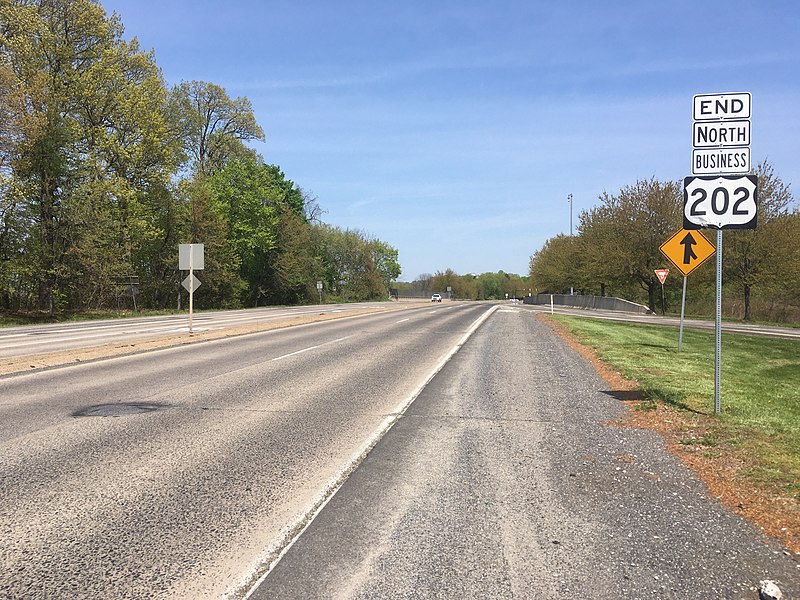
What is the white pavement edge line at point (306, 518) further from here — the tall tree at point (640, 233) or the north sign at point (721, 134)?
the tall tree at point (640, 233)

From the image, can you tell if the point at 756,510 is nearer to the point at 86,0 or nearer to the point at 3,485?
the point at 3,485

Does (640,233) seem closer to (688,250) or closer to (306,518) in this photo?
(688,250)

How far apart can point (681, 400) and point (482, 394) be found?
3.04 meters

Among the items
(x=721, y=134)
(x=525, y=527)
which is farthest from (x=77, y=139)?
(x=525, y=527)

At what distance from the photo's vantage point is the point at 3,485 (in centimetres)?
495

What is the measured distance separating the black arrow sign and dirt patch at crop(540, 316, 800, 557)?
6359 millimetres

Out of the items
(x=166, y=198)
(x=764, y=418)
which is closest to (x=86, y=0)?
(x=166, y=198)

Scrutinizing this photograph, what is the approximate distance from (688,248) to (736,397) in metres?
6.73

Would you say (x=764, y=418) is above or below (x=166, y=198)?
below

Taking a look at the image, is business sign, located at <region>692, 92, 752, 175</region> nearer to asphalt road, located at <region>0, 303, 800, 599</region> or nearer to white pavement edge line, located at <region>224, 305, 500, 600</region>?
asphalt road, located at <region>0, 303, 800, 599</region>

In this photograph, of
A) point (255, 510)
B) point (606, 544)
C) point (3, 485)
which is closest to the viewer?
point (606, 544)

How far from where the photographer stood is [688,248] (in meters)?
14.6

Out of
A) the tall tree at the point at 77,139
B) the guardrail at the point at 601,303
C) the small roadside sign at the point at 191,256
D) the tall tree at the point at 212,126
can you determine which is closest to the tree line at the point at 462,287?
the guardrail at the point at 601,303

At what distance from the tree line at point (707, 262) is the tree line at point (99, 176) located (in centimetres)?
3376
